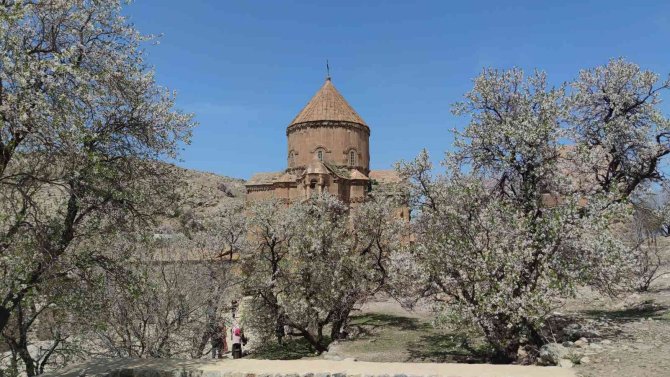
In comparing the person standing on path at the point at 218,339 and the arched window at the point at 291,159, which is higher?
the arched window at the point at 291,159

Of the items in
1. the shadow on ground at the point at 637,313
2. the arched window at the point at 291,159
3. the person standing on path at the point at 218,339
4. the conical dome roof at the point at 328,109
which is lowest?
the person standing on path at the point at 218,339

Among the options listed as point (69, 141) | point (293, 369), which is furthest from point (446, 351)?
point (69, 141)

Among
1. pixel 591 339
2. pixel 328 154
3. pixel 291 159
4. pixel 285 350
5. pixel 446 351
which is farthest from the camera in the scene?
→ pixel 291 159

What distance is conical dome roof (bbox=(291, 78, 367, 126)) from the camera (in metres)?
43.7

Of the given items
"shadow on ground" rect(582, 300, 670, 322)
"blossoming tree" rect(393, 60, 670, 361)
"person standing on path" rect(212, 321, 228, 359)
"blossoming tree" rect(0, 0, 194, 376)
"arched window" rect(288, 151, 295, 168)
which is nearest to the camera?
"blossoming tree" rect(0, 0, 194, 376)

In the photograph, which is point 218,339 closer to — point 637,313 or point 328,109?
point 637,313

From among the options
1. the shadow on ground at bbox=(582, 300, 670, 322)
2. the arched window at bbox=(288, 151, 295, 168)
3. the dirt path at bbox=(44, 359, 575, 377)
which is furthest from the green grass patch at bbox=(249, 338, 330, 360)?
the arched window at bbox=(288, 151, 295, 168)

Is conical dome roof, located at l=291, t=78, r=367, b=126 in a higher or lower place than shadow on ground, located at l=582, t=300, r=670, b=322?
higher

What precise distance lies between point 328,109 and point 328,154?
165 inches

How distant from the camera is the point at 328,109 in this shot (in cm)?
4428

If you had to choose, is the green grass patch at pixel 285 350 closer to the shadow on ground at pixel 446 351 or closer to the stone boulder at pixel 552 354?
the shadow on ground at pixel 446 351

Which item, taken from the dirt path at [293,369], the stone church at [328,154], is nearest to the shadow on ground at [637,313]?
the dirt path at [293,369]

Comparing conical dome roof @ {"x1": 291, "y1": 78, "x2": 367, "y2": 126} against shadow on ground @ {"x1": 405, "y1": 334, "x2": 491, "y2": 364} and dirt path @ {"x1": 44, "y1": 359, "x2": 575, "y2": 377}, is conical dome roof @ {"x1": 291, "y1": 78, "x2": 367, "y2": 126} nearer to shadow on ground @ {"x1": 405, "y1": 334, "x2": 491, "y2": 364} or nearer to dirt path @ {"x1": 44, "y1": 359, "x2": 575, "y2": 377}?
shadow on ground @ {"x1": 405, "y1": 334, "x2": 491, "y2": 364}

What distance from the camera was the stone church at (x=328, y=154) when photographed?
136 feet
